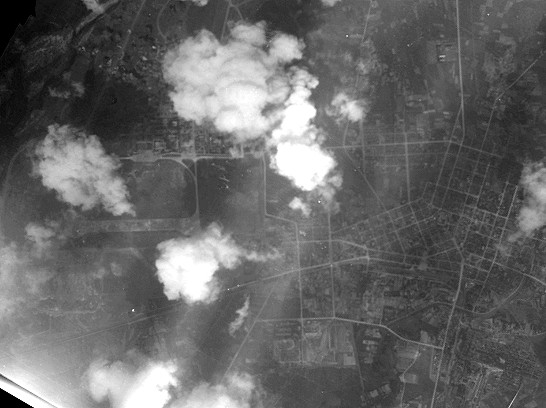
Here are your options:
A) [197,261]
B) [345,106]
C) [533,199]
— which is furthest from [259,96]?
[533,199]

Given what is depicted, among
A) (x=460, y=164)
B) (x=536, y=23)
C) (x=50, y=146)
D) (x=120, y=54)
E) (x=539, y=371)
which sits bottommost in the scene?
(x=539, y=371)

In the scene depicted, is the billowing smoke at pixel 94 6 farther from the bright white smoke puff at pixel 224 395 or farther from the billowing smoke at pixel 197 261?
the bright white smoke puff at pixel 224 395

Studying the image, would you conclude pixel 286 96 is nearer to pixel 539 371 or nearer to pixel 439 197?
pixel 439 197

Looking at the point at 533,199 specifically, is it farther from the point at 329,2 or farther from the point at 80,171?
the point at 80,171

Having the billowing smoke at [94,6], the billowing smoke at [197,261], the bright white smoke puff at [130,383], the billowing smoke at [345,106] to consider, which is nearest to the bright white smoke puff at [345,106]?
the billowing smoke at [345,106]

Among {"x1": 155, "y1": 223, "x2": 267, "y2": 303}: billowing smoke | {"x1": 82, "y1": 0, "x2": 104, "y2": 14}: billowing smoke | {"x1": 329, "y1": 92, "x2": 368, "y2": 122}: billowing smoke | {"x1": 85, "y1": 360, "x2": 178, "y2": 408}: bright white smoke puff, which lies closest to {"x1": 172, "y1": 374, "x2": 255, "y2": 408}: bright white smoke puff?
{"x1": 85, "y1": 360, "x2": 178, "y2": 408}: bright white smoke puff

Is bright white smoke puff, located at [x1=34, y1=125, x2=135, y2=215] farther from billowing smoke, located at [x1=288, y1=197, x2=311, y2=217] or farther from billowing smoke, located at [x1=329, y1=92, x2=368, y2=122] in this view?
billowing smoke, located at [x1=329, y1=92, x2=368, y2=122]

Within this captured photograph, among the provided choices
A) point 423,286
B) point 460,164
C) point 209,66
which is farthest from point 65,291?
point 460,164
